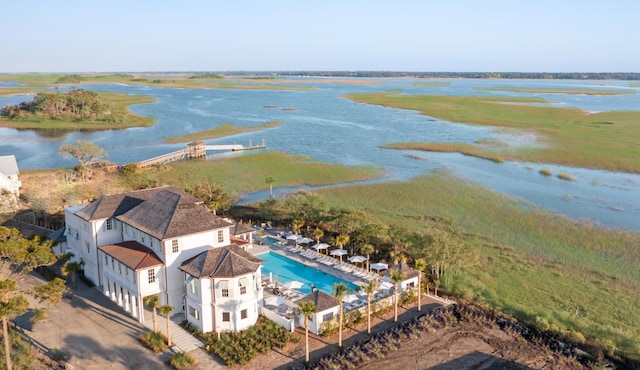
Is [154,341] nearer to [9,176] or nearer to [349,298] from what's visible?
→ [349,298]

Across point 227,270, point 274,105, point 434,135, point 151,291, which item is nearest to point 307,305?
point 227,270

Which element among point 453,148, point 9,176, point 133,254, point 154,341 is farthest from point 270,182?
point 453,148

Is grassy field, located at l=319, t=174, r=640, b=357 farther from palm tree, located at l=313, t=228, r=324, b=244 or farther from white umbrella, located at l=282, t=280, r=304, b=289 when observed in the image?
white umbrella, located at l=282, t=280, r=304, b=289

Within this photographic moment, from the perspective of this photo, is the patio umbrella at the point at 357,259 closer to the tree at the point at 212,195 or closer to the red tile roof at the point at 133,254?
the tree at the point at 212,195

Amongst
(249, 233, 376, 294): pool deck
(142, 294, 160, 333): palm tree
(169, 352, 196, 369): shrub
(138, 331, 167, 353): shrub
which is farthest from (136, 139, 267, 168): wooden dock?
(169, 352, 196, 369): shrub

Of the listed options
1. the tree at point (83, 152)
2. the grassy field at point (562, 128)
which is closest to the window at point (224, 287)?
the tree at point (83, 152)

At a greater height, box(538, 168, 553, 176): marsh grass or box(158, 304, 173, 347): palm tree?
box(538, 168, 553, 176): marsh grass

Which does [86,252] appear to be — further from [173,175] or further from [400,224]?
[173,175]
